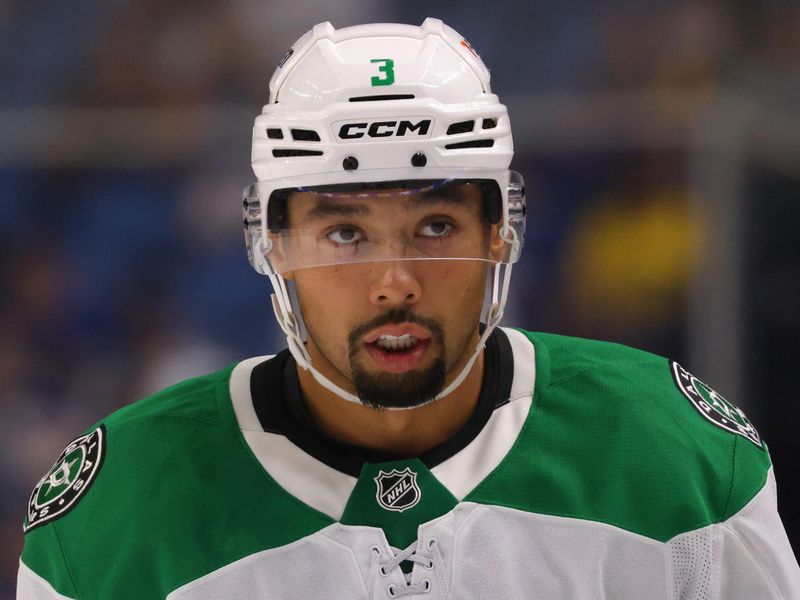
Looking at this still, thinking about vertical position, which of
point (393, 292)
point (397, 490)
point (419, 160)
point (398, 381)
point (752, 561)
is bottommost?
point (752, 561)

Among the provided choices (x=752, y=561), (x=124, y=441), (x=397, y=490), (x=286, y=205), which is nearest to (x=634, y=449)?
(x=752, y=561)

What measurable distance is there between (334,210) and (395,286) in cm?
13

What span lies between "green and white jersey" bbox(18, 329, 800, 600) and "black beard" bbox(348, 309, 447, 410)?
4.5 inches

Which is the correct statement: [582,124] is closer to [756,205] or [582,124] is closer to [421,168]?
[756,205]

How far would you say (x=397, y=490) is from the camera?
1.58 meters

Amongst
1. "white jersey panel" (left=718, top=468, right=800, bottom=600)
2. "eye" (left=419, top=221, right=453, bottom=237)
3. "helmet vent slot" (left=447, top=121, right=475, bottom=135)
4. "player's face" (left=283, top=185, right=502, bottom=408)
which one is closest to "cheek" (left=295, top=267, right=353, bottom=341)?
"player's face" (left=283, top=185, right=502, bottom=408)

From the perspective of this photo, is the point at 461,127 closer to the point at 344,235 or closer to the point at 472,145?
the point at 472,145

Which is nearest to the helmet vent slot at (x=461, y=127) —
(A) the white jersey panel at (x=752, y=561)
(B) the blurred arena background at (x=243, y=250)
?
(A) the white jersey panel at (x=752, y=561)

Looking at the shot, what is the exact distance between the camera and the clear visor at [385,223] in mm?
1531

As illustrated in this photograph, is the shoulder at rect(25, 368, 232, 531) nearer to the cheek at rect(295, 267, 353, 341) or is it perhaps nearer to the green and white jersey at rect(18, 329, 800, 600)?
the green and white jersey at rect(18, 329, 800, 600)

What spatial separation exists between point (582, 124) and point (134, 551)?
6.08 ft

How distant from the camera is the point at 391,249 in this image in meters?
1.52

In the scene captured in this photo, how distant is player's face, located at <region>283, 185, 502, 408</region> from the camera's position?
152cm

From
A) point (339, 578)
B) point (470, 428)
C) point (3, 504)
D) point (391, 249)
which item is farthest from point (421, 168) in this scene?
point (3, 504)
